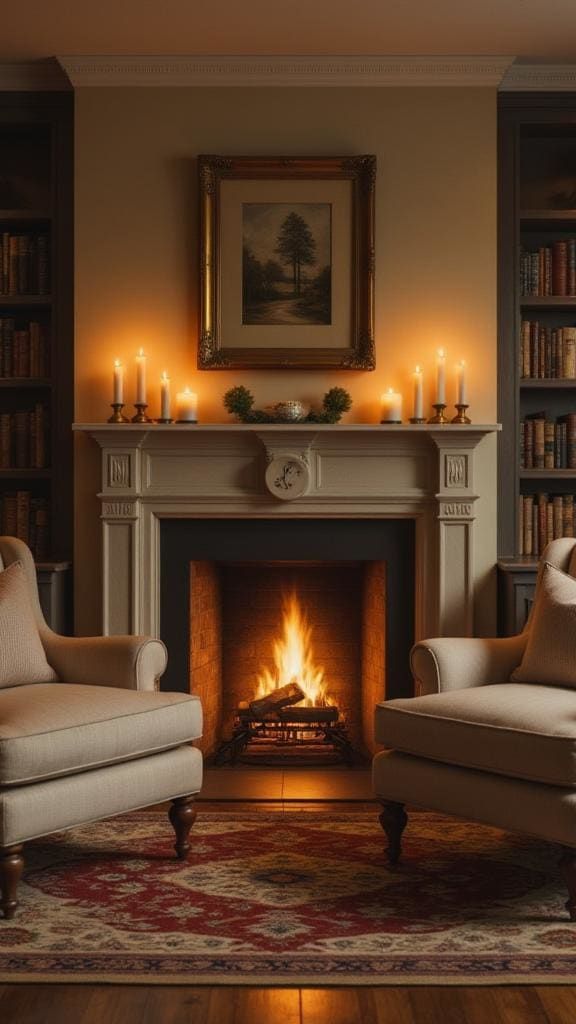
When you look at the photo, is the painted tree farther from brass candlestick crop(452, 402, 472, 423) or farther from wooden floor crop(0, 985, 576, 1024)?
wooden floor crop(0, 985, 576, 1024)

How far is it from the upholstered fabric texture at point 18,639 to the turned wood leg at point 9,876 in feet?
2.35

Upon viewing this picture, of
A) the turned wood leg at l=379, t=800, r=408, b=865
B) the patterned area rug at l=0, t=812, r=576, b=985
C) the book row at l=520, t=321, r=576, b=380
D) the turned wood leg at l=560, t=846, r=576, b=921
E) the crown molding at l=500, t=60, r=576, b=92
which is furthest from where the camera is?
the book row at l=520, t=321, r=576, b=380

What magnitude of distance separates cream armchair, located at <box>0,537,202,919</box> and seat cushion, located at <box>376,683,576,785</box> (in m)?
0.60

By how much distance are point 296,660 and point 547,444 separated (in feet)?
4.54

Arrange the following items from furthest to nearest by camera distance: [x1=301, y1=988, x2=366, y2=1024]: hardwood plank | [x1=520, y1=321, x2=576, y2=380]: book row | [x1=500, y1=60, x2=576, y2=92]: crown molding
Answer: [x1=520, y1=321, x2=576, y2=380]: book row → [x1=500, y1=60, x2=576, y2=92]: crown molding → [x1=301, y1=988, x2=366, y2=1024]: hardwood plank

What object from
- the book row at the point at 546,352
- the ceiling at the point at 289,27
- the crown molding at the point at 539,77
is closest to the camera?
the ceiling at the point at 289,27

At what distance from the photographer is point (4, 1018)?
2219 mm

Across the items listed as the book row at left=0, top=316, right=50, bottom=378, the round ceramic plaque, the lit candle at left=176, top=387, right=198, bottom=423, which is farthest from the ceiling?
the round ceramic plaque

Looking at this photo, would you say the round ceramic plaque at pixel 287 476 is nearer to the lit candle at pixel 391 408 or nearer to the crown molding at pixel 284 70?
the lit candle at pixel 391 408

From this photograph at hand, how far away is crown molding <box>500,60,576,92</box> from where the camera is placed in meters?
4.46

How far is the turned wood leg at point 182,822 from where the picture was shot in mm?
3227

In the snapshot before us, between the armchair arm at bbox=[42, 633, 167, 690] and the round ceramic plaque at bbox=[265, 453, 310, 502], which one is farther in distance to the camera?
the round ceramic plaque at bbox=[265, 453, 310, 502]

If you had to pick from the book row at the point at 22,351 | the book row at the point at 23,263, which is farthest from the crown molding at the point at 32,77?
the book row at the point at 22,351

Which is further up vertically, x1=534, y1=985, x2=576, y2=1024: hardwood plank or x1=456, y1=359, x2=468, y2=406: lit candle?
x1=456, y1=359, x2=468, y2=406: lit candle
